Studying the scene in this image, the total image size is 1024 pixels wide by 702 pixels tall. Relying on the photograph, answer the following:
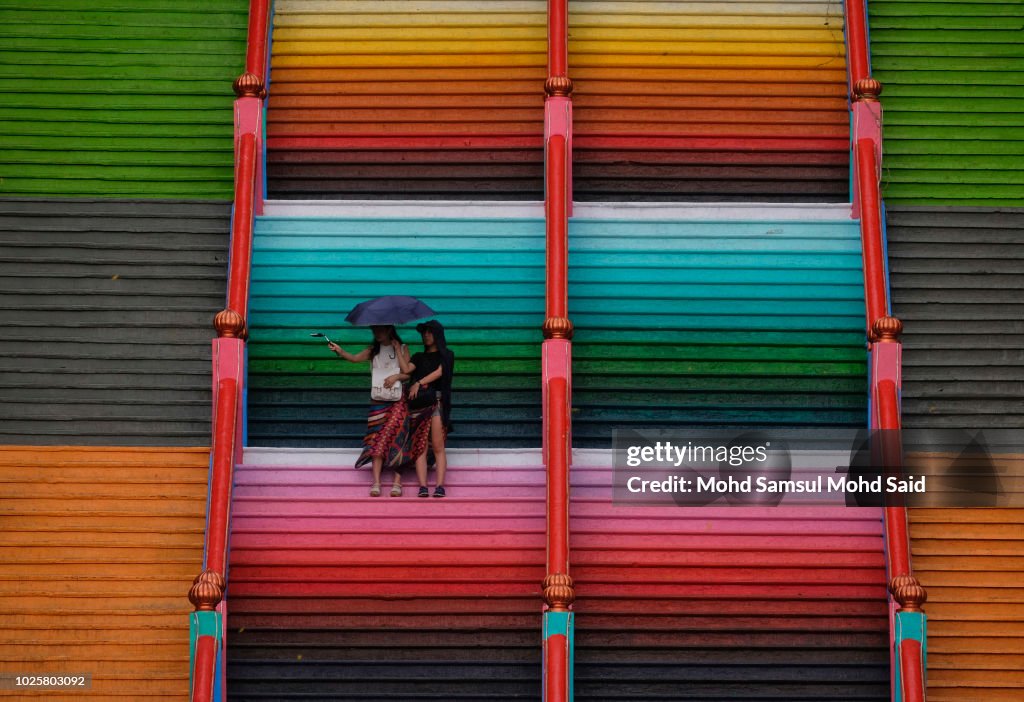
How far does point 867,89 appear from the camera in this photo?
631 inches

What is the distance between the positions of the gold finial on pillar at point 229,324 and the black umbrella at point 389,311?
1.31 meters

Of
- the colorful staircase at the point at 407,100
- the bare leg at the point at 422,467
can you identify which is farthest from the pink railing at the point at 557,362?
the bare leg at the point at 422,467

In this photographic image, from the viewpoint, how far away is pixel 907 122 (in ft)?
53.9

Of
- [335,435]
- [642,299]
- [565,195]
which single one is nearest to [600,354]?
[642,299]

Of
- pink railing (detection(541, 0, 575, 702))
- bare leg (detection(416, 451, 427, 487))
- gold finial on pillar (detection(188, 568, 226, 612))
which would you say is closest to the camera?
pink railing (detection(541, 0, 575, 702))

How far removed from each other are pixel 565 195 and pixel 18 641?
713 centimetres

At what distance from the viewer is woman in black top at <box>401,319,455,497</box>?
1398 cm

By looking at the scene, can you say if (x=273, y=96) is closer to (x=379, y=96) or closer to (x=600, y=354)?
(x=379, y=96)

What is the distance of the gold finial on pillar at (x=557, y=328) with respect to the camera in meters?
14.3

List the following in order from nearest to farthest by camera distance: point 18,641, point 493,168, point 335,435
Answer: point 18,641, point 335,435, point 493,168

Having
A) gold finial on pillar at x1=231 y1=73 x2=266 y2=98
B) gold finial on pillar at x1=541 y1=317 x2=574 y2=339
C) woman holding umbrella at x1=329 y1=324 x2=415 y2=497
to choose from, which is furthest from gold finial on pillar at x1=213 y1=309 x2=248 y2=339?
gold finial on pillar at x1=541 y1=317 x2=574 y2=339

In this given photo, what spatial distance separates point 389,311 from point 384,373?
69 cm

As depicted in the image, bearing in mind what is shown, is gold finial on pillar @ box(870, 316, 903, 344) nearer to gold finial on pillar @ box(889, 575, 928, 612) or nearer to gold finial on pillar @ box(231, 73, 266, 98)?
gold finial on pillar @ box(889, 575, 928, 612)

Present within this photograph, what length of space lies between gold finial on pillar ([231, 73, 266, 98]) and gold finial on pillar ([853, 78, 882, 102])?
676cm
